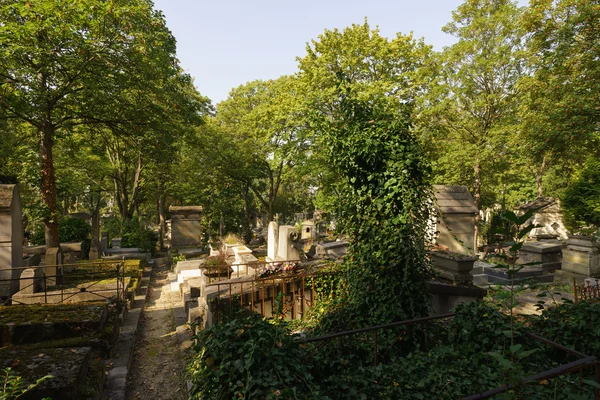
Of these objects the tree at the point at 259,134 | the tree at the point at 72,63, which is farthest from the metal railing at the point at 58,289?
the tree at the point at 259,134

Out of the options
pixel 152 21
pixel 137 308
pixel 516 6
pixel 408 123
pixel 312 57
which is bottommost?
pixel 137 308

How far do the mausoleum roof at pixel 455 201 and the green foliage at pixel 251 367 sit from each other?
39.8ft

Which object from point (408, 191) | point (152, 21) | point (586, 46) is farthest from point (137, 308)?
point (586, 46)

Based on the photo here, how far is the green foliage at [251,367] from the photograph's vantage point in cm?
263

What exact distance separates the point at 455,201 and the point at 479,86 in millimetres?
8661

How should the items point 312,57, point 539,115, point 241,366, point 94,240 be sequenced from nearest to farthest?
1. point 241,366
2. point 539,115
3. point 94,240
4. point 312,57

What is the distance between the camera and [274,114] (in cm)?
1712

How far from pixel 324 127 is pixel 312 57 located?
40.5 ft

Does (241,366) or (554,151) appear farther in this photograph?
(554,151)

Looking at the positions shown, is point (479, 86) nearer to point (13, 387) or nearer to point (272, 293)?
point (272, 293)

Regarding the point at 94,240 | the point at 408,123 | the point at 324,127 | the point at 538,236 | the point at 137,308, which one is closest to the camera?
the point at 408,123

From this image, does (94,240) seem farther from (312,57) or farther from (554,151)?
(554,151)

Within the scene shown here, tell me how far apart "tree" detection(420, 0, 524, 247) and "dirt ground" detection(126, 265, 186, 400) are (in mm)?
14315

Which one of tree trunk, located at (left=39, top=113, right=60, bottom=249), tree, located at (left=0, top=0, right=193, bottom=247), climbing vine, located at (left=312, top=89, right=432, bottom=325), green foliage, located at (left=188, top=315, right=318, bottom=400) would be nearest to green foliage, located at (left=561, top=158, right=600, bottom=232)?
climbing vine, located at (left=312, top=89, right=432, bottom=325)
